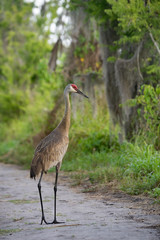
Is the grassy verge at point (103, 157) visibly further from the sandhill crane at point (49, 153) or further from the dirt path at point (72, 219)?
the sandhill crane at point (49, 153)

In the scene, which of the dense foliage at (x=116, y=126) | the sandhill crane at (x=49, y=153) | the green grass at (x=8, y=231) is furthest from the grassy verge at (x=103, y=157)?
the green grass at (x=8, y=231)

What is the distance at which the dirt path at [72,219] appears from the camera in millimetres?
4699

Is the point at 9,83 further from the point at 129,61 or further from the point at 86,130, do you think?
the point at 129,61

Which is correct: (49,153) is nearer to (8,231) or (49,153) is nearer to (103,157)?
(8,231)

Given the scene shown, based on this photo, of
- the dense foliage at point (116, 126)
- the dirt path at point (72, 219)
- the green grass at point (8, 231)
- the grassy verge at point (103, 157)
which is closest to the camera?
the dirt path at point (72, 219)

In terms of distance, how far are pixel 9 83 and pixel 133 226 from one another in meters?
20.5

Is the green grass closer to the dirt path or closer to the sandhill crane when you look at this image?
the dirt path

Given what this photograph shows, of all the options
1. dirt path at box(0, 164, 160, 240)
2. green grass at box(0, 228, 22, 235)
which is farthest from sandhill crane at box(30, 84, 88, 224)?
green grass at box(0, 228, 22, 235)

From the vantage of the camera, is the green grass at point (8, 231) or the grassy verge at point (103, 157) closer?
the green grass at point (8, 231)

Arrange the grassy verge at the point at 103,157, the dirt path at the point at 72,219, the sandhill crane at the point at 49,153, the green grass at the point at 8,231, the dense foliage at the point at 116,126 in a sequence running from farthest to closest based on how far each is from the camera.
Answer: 1. the dense foliage at the point at 116,126
2. the grassy verge at the point at 103,157
3. the sandhill crane at the point at 49,153
4. the green grass at the point at 8,231
5. the dirt path at the point at 72,219

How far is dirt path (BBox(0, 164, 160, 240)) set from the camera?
4.70 metres

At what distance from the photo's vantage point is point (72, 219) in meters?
5.69

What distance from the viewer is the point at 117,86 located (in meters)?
11.2

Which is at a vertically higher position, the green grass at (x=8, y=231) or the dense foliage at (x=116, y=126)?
the dense foliage at (x=116, y=126)
